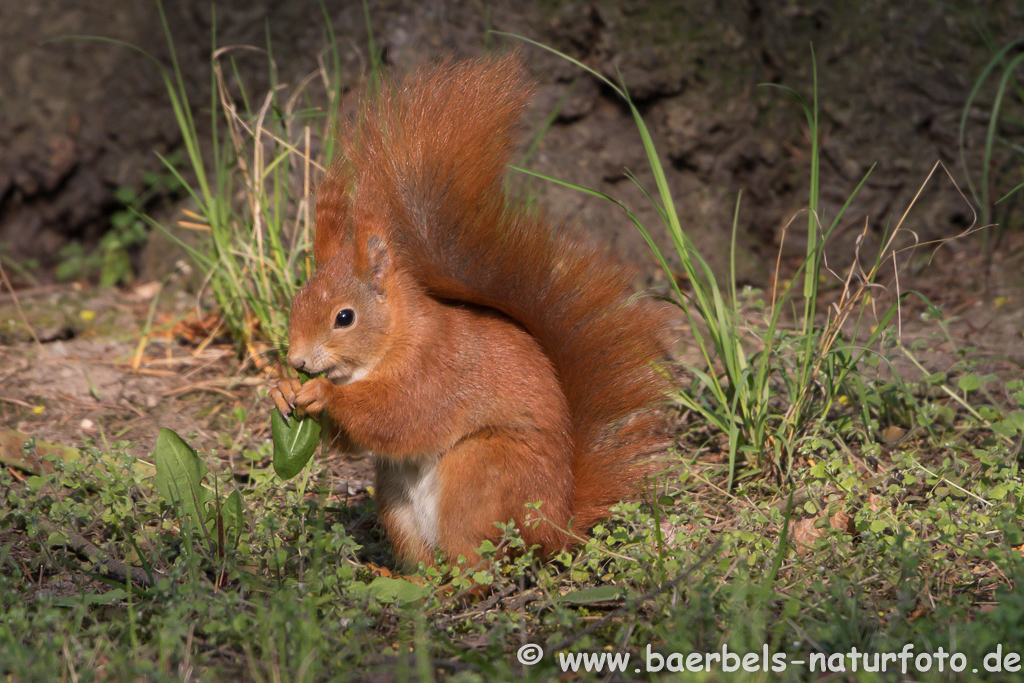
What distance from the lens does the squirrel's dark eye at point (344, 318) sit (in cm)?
197

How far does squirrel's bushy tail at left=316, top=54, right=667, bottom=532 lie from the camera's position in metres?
1.87

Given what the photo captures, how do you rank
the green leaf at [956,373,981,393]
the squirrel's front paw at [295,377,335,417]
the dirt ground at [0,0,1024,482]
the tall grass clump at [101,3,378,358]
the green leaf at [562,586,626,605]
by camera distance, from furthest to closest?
the dirt ground at [0,0,1024,482], the tall grass clump at [101,3,378,358], the green leaf at [956,373,981,393], the squirrel's front paw at [295,377,335,417], the green leaf at [562,586,626,605]

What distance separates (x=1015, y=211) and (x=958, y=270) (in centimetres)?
33

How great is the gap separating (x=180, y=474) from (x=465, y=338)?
0.72 m

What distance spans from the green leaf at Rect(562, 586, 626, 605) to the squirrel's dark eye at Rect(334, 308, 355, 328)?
77cm

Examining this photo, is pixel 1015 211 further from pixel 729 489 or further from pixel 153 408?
pixel 153 408

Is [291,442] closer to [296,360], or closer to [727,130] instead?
[296,360]

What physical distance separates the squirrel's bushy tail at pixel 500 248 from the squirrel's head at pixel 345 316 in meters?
0.07

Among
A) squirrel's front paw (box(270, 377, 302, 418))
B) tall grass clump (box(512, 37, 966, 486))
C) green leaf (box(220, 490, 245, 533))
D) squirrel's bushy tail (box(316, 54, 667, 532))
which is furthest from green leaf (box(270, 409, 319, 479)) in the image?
tall grass clump (box(512, 37, 966, 486))

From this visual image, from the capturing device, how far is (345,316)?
6.48 ft

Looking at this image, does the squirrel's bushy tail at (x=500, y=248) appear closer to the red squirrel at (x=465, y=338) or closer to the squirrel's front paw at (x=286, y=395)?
the red squirrel at (x=465, y=338)

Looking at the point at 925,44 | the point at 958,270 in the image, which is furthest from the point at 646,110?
the point at 958,270

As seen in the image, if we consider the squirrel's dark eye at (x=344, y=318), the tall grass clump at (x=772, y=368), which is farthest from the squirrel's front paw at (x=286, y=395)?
the tall grass clump at (x=772, y=368)

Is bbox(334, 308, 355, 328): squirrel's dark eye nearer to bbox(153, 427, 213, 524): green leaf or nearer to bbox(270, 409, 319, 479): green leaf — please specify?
bbox(270, 409, 319, 479): green leaf
